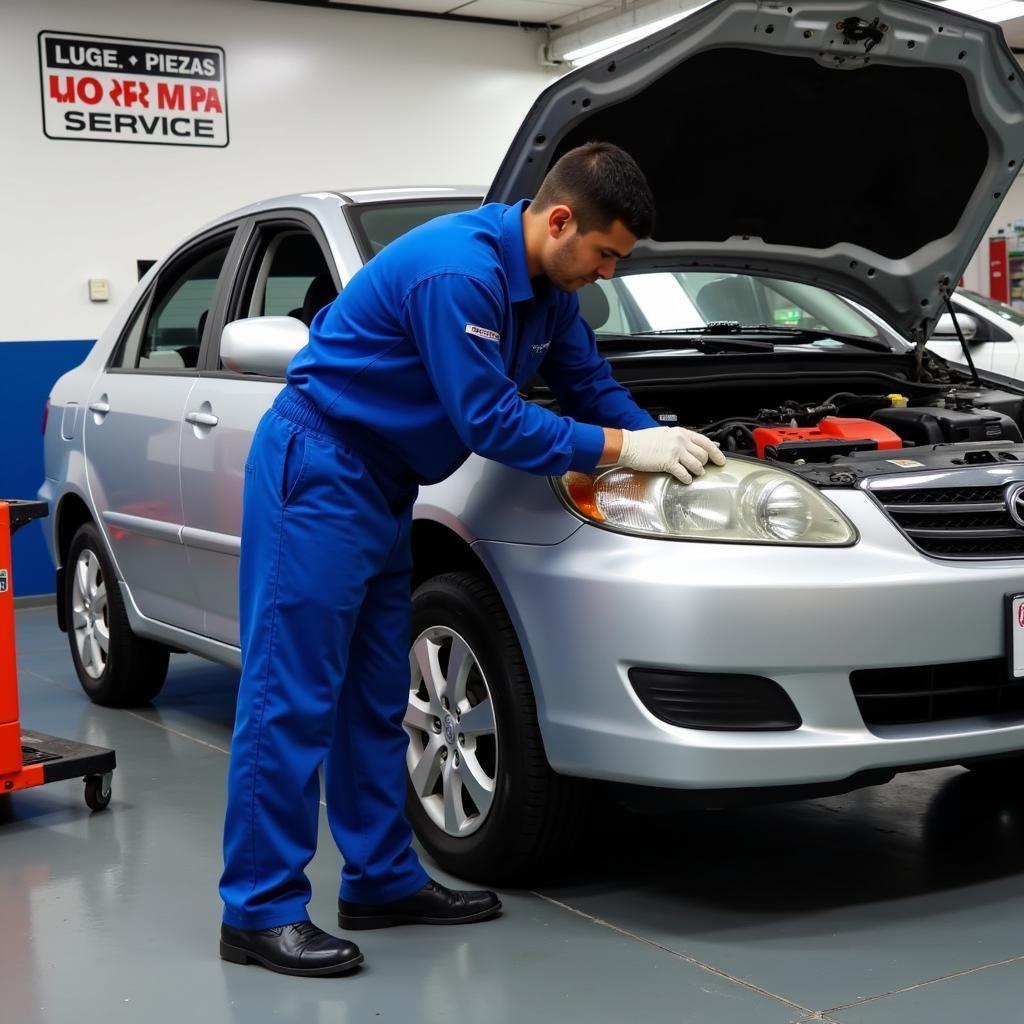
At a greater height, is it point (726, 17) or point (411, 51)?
point (411, 51)

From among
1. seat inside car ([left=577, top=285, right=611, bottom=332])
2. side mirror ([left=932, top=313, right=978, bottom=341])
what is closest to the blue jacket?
seat inside car ([left=577, top=285, right=611, bottom=332])

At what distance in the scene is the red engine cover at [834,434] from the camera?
9.77 ft

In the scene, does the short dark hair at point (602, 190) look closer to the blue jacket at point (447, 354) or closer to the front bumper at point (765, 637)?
the blue jacket at point (447, 354)

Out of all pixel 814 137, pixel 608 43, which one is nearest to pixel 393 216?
pixel 814 137

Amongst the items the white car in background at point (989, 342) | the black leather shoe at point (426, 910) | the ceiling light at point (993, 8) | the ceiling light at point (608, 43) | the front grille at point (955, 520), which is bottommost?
the black leather shoe at point (426, 910)

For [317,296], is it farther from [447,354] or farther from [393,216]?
[447,354]

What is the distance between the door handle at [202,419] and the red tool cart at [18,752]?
45cm

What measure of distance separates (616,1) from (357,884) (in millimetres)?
7350

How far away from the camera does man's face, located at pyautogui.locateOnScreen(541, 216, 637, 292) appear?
2.48 metres

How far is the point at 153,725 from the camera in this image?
182 inches

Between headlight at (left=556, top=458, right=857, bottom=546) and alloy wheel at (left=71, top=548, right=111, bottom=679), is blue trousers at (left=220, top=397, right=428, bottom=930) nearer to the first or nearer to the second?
headlight at (left=556, top=458, right=857, bottom=546)

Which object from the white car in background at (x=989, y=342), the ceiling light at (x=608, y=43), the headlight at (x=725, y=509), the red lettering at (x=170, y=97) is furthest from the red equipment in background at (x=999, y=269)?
the headlight at (x=725, y=509)

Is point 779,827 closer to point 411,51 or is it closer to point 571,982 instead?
point 571,982

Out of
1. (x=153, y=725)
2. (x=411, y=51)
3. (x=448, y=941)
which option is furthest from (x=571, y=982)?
(x=411, y=51)
